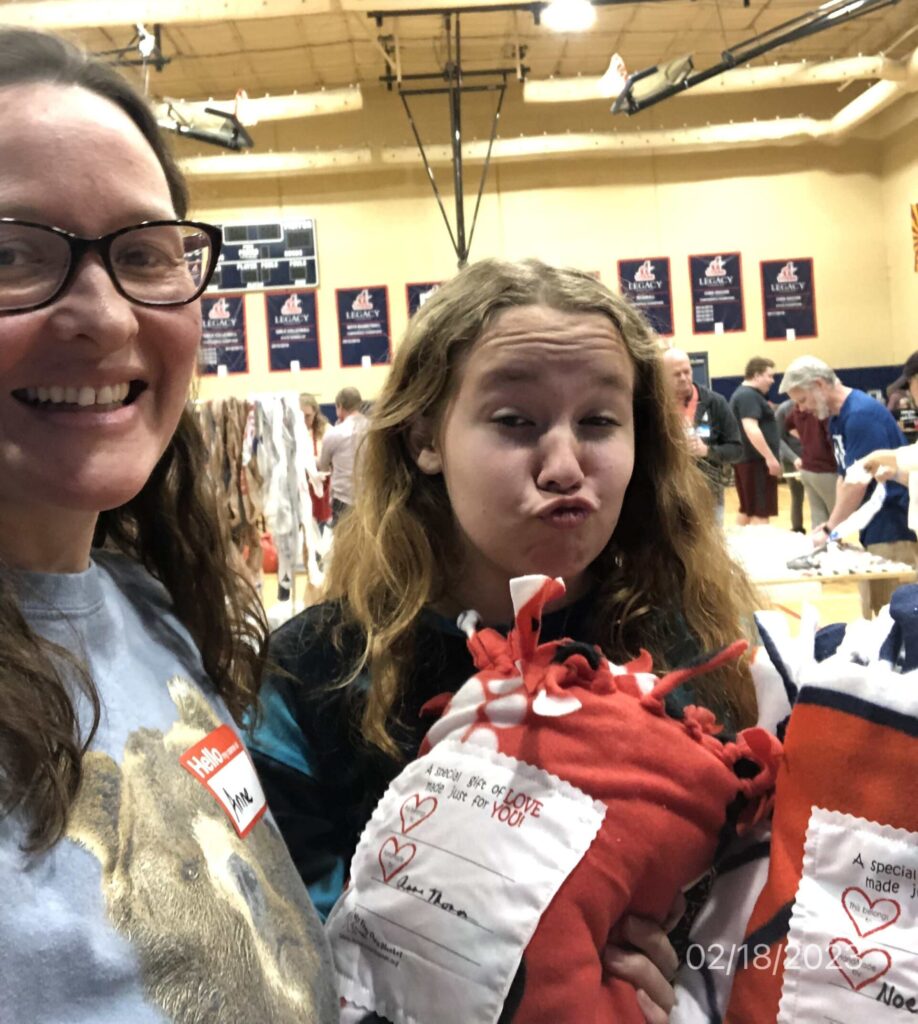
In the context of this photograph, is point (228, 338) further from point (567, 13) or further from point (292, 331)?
point (567, 13)

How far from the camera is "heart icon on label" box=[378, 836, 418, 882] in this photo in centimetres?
83

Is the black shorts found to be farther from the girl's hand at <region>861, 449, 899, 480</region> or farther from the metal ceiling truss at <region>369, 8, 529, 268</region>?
the girl's hand at <region>861, 449, 899, 480</region>

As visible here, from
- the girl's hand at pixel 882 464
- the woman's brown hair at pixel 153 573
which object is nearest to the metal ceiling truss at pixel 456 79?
the girl's hand at pixel 882 464

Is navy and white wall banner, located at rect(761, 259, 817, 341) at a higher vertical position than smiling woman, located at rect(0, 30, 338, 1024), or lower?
higher

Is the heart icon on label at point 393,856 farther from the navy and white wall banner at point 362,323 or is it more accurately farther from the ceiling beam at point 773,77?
the navy and white wall banner at point 362,323

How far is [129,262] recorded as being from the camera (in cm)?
74

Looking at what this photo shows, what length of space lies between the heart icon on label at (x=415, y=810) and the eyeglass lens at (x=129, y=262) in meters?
0.51

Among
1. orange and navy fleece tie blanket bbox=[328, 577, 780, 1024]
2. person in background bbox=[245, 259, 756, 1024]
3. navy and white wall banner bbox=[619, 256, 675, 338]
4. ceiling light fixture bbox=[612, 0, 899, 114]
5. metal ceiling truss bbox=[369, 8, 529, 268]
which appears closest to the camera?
orange and navy fleece tie blanket bbox=[328, 577, 780, 1024]

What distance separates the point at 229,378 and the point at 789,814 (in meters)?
10.7

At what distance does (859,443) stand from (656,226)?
6295mm

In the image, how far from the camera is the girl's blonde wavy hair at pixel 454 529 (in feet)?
3.69

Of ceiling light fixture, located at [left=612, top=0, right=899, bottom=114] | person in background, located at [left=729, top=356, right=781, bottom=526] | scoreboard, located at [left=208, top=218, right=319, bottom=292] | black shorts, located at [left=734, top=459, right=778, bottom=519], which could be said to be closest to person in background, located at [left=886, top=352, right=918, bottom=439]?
person in background, located at [left=729, top=356, right=781, bottom=526]

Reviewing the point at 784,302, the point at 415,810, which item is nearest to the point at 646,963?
the point at 415,810

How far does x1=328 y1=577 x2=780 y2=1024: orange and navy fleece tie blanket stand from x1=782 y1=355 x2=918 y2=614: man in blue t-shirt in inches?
173
